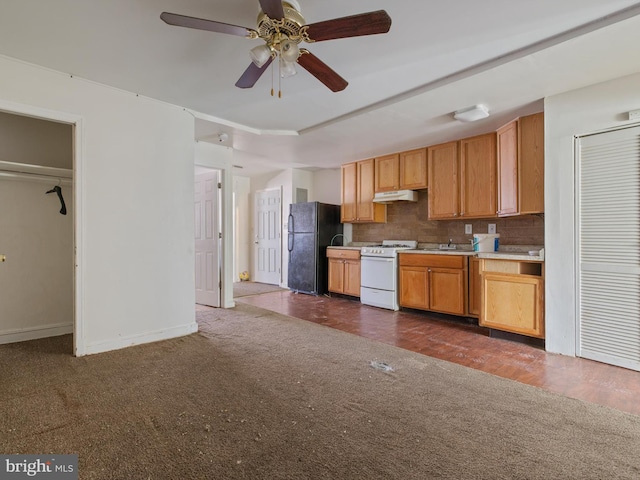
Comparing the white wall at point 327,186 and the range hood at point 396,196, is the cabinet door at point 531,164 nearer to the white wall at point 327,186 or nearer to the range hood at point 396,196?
the range hood at point 396,196

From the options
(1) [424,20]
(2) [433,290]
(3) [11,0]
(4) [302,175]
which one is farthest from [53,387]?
(4) [302,175]

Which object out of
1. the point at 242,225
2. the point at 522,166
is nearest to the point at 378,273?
the point at 522,166

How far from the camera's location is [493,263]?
3.46m

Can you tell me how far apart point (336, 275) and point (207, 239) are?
2209mm

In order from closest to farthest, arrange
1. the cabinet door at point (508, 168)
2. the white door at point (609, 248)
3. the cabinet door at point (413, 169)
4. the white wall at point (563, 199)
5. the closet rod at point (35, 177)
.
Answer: the white door at point (609, 248) → the white wall at point (563, 199) → the closet rod at point (35, 177) → the cabinet door at point (508, 168) → the cabinet door at point (413, 169)

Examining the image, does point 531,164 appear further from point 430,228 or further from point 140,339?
point 140,339

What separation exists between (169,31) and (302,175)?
4549 millimetres

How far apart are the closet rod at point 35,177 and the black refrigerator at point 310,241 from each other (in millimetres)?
3476

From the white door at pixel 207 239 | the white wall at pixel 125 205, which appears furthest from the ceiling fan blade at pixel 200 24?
the white door at pixel 207 239

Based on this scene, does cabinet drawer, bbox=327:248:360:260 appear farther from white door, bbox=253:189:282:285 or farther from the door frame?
the door frame

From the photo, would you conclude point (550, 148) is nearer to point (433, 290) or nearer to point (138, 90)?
point (433, 290)

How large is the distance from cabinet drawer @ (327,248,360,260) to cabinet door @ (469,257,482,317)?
1787 mm

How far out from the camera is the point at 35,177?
324 centimetres

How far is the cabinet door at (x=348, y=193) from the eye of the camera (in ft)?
18.5
